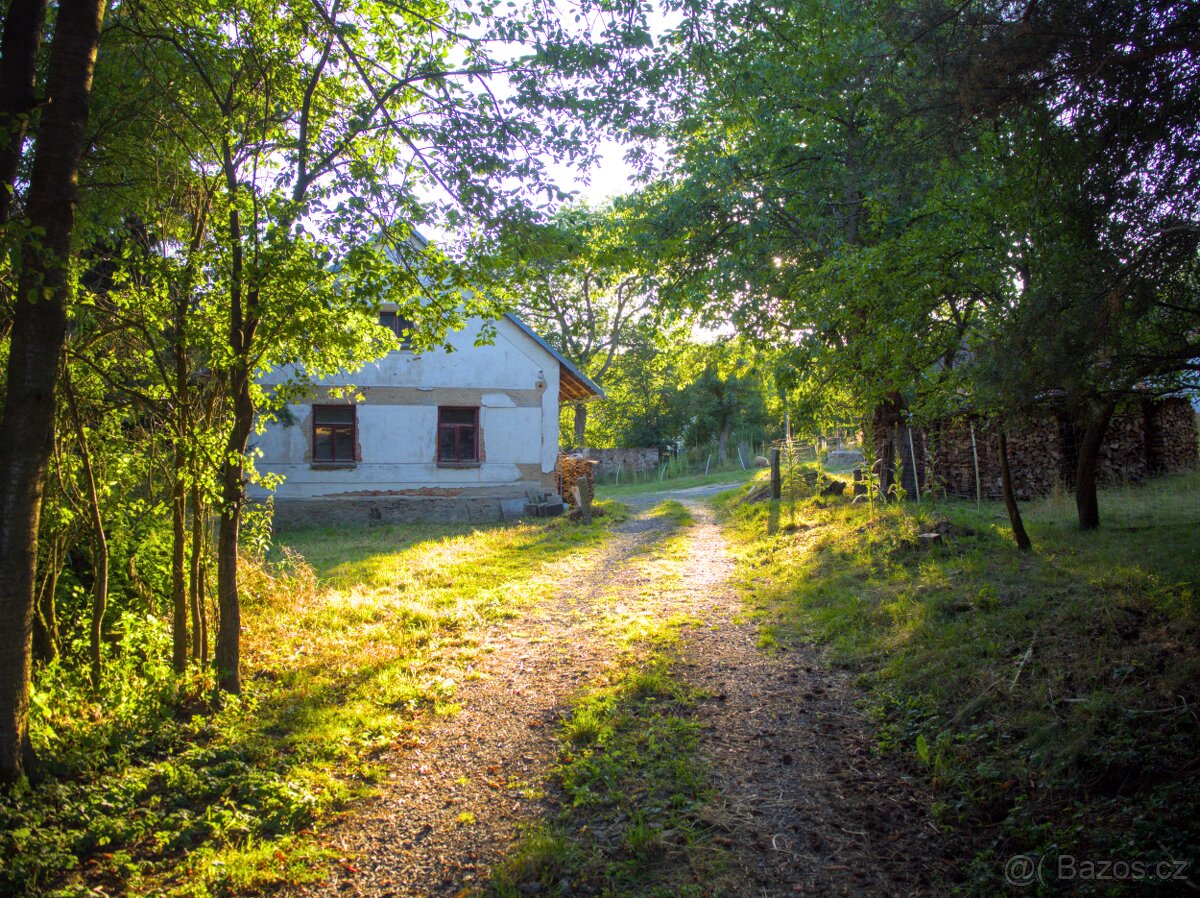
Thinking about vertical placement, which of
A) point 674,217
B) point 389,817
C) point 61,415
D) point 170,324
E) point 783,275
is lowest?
point 389,817

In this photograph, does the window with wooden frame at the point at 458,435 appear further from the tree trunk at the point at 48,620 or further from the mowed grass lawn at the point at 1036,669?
the tree trunk at the point at 48,620

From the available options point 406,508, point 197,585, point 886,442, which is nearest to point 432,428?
point 406,508

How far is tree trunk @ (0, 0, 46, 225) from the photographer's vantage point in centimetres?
353

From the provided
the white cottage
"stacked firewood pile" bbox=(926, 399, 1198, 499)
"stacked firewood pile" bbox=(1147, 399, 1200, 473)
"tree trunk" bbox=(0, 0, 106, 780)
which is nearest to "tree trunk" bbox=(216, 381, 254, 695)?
"tree trunk" bbox=(0, 0, 106, 780)

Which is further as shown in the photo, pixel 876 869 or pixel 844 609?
pixel 844 609

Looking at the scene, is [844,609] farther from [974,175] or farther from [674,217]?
[674,217]

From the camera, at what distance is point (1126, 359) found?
4.83 m

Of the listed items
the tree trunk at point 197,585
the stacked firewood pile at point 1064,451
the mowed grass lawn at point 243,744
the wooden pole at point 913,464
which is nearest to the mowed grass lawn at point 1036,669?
the mowed grass lawn at point 243,744

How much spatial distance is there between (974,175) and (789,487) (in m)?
10.1

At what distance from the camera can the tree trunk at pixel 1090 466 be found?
24.1 ft

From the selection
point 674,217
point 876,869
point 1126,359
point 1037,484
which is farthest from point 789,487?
point 876,869

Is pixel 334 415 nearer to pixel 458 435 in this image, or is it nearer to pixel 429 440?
pixel 429 440

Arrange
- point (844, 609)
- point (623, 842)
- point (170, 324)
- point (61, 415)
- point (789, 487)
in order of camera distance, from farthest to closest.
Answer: point (789, 487) < point (844, 609) < point (170, 324) < point (61, 415) < point (623, 842)

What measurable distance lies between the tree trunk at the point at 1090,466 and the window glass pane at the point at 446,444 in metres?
14.0
